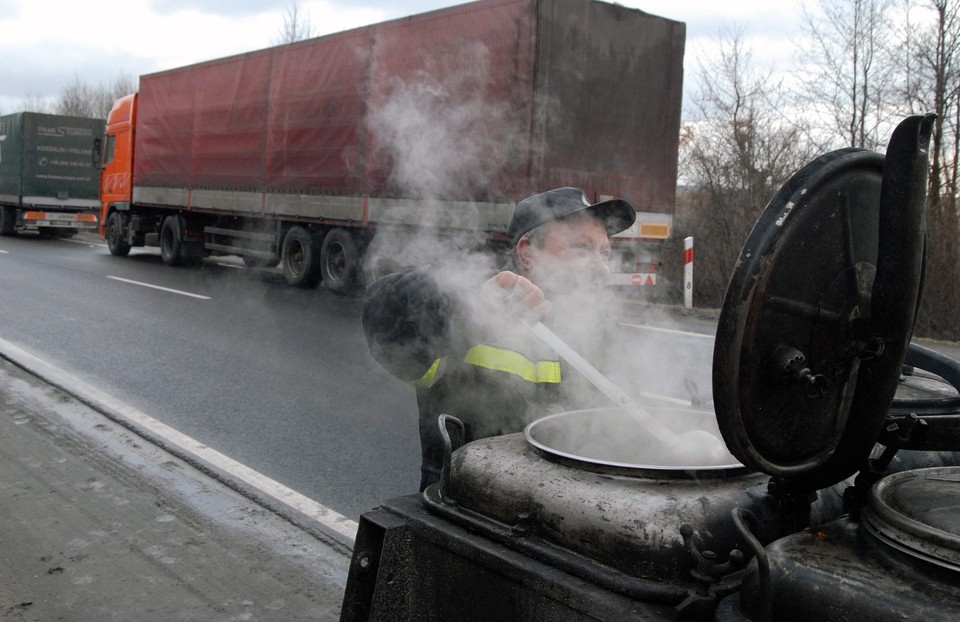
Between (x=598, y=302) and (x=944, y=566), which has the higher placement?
(x=598, y=302)

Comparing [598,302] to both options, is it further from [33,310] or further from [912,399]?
[33,310]

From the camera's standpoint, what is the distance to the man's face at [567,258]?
2.58 m

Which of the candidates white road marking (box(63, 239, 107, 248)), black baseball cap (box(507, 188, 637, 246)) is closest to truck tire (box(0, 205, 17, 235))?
white road marking (box(63, 239, 107, 248))

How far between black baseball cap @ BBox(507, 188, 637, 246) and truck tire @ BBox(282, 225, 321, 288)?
12019mm

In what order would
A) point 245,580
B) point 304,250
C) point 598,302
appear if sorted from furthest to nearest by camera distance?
point 304,250, point 245,580, point 598,302

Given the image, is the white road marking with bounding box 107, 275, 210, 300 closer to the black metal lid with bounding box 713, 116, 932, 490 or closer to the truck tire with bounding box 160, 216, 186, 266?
the truck tire with bounding box 160, 216, 186, 266

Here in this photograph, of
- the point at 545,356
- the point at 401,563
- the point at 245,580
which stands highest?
the point at 545,356

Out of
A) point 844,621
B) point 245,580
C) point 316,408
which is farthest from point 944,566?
point 316,408

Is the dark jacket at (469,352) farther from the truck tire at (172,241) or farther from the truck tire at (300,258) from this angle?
the truck tire at (172,241)

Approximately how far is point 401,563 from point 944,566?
98 centimetres

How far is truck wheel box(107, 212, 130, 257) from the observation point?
20.9m

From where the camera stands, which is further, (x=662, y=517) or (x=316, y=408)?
(x=316, y=408)

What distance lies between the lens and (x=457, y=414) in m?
2.39

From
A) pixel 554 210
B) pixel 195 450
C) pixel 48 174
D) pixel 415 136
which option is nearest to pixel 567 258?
pixel 554 210
